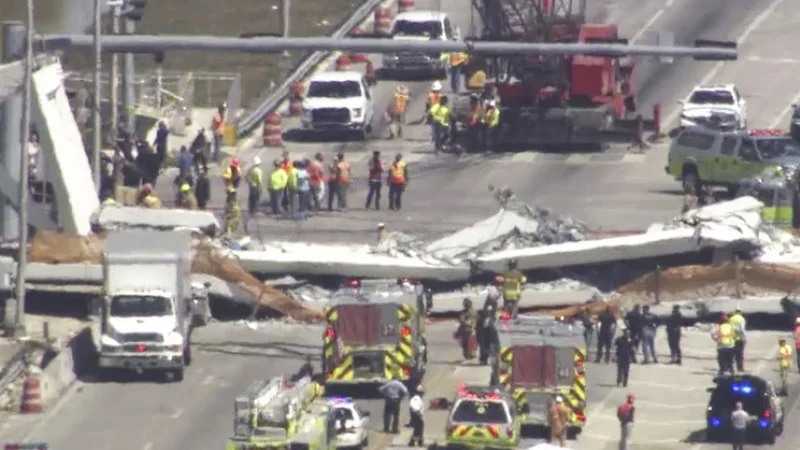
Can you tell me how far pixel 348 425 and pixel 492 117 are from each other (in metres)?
29.7

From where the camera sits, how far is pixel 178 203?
77.4m

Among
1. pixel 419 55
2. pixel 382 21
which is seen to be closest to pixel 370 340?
pixel 419 55

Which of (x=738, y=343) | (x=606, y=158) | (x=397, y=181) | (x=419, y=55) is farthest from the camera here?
(x=419, y=55)

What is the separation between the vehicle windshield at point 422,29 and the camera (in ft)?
312

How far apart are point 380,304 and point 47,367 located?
6.95m

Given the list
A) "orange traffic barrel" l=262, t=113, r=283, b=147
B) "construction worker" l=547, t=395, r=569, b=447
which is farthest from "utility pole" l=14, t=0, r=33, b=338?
"orange traffic barrel" l=262, t=113, r=283, b=147

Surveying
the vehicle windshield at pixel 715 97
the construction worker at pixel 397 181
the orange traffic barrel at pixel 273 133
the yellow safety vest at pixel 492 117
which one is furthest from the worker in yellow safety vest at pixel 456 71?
the construction worker at pixel 397 181

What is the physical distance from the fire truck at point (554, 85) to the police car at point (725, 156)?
4652mm

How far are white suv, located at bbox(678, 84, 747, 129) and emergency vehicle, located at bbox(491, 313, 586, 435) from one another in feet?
95.0

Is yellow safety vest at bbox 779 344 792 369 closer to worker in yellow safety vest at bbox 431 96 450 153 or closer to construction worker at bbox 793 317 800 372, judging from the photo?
construction worker at bbox 793 317 800 372

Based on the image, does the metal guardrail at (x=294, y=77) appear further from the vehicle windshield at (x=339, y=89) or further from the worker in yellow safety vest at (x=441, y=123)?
the worker in yellow safety vest at (x=441, y=123)

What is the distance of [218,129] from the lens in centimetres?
8694

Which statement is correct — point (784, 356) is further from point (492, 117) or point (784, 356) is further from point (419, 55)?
point (419, 55)

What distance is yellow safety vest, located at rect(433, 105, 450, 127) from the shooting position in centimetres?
8625
